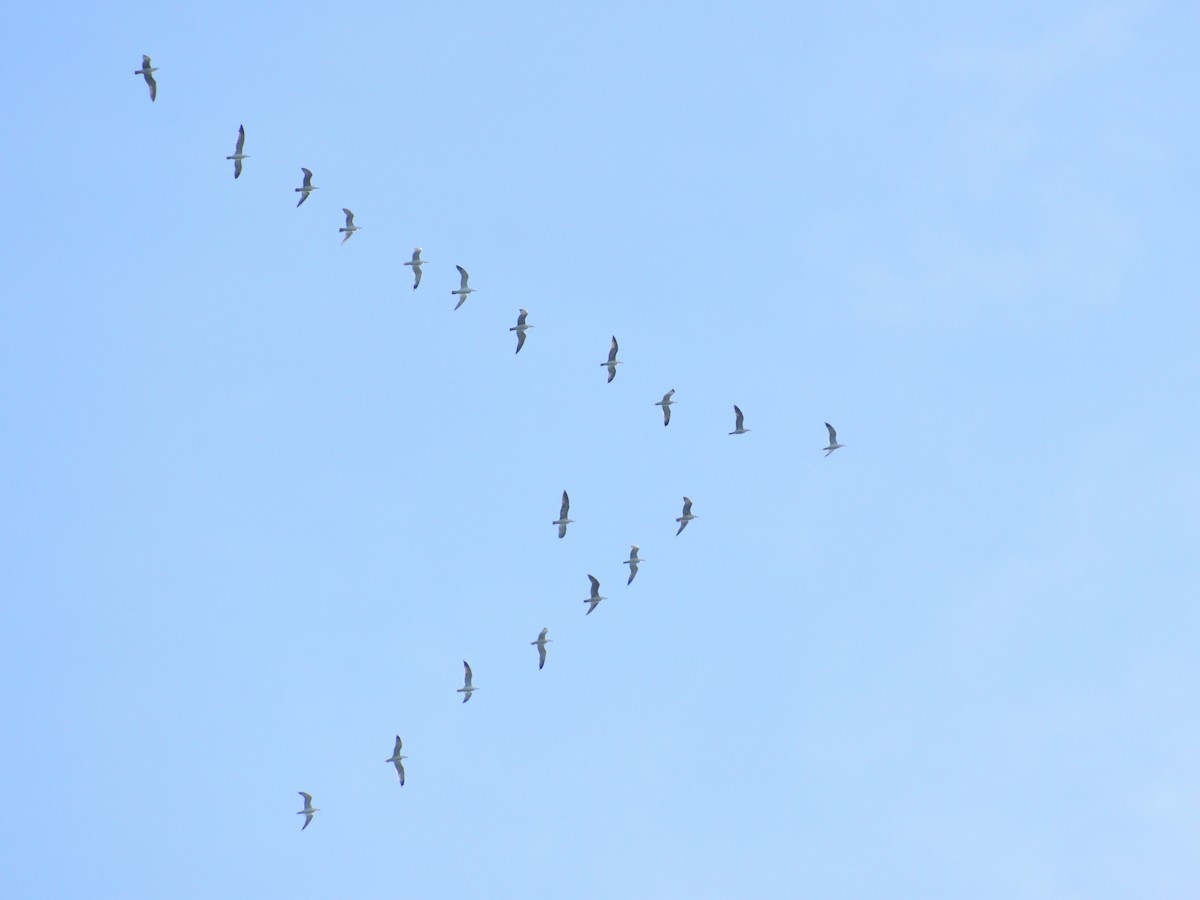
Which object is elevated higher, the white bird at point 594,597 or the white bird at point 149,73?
the white bird at point 149,73

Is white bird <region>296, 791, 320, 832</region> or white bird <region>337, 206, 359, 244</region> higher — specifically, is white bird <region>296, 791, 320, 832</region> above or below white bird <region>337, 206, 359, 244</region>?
below

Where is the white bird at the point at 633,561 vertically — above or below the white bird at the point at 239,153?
below

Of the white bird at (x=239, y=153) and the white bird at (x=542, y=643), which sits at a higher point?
the white bird at (x=239, y=153)

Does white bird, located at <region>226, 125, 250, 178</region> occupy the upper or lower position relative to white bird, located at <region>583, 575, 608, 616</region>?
upper

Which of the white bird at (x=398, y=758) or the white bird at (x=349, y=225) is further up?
the white bird at (x=349, y=225)

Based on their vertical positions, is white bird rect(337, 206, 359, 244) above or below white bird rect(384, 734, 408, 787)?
above

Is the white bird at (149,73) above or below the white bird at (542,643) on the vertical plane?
above

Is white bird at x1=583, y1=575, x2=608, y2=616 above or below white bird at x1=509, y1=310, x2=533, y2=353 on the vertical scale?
below

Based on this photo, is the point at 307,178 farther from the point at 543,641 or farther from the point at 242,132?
the point at 543,641

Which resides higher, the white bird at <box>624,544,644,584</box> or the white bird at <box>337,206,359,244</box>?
the white bird at <box>337,206,359,244</box>

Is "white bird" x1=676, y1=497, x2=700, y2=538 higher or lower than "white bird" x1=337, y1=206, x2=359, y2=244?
above

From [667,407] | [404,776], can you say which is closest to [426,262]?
[667,407]

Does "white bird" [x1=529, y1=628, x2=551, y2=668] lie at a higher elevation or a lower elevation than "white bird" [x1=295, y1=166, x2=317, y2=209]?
lower

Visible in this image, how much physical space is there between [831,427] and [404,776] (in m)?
29.2
